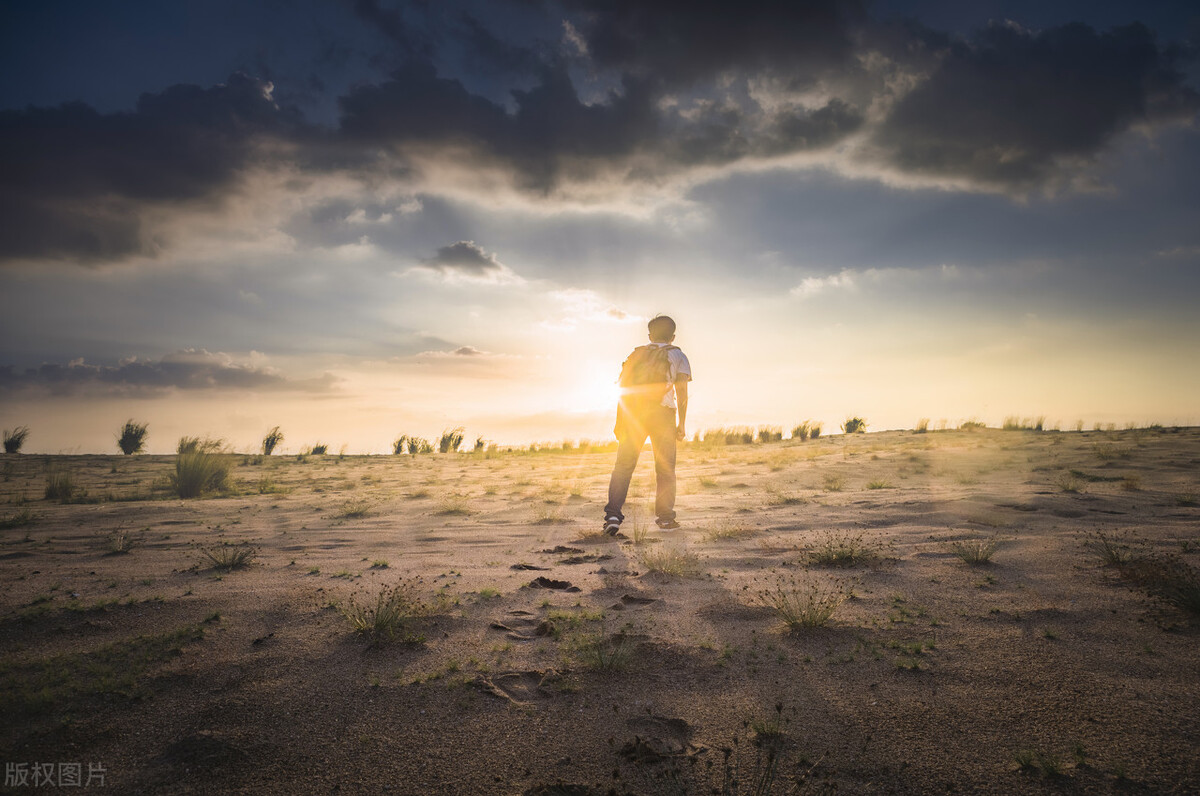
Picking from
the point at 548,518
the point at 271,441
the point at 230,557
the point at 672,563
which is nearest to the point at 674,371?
the point at 672,563

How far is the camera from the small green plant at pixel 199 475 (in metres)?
12.4

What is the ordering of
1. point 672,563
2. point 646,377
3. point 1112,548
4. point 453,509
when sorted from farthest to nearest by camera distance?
point 453,509 → point 646,377 → point 672,563 → point 1112,548

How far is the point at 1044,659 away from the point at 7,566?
28.5 ft

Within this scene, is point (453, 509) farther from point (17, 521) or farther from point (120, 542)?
point (17, 521)

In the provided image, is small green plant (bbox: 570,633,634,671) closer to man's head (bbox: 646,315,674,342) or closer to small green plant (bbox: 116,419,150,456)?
man's head (bbox: 646,315,674,342)

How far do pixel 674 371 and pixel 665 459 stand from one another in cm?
119

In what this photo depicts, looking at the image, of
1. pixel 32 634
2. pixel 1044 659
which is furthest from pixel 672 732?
pixel 32 634

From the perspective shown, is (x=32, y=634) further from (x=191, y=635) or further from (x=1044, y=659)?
(x=1044, y=659)

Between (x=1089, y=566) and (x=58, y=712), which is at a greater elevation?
(x=1089, y=566)

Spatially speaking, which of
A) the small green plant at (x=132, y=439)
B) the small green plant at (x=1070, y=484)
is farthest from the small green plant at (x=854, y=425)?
the small green plant at (x=132, y=439)

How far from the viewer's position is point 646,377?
284 inches

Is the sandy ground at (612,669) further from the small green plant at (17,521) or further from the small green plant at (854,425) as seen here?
the small green plant at (854,425)

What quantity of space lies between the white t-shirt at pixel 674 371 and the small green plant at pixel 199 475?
11.3 meters

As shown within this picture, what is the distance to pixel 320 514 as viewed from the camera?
9.30 m
